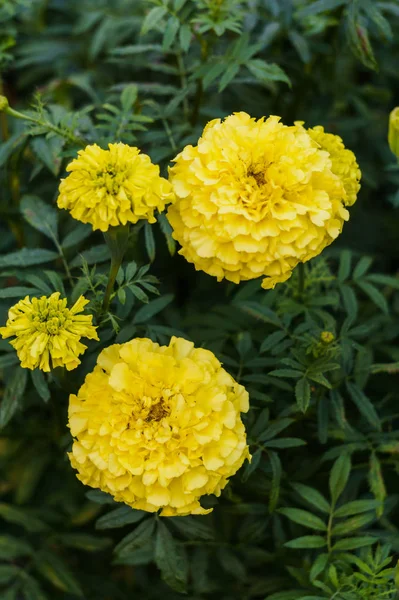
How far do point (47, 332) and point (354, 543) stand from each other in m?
0.65

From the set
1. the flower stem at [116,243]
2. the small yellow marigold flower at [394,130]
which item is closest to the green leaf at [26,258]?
the flower stem at [116,243]

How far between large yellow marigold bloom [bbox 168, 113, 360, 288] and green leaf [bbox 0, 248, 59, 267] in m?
0.41

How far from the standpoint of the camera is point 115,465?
102 cm

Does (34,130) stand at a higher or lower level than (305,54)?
higher

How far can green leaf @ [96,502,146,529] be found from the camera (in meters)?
1.29

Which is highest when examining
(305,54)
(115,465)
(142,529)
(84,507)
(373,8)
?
(373,8)

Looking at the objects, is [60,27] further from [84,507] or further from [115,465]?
[115,465]

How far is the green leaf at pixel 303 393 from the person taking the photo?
116cm

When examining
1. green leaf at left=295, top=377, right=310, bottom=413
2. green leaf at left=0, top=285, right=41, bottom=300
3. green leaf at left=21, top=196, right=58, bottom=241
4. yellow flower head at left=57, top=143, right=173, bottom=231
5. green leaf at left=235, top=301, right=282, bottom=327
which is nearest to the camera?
yellow flower head at left=57, top=143, right=173, bottom=231

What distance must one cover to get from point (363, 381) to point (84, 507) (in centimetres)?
76

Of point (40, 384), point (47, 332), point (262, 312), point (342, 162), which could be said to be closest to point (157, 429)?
point (47, 332)

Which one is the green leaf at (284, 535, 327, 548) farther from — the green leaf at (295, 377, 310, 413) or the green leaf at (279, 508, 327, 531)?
the green leaf at (295, 377, 310, 413)

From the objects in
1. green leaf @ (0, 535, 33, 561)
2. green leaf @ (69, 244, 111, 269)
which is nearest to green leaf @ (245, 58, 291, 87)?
green leaf @ (69, 244, 111, 269)

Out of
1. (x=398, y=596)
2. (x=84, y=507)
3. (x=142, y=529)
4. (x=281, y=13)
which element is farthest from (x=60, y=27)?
(x=398, y=596)
